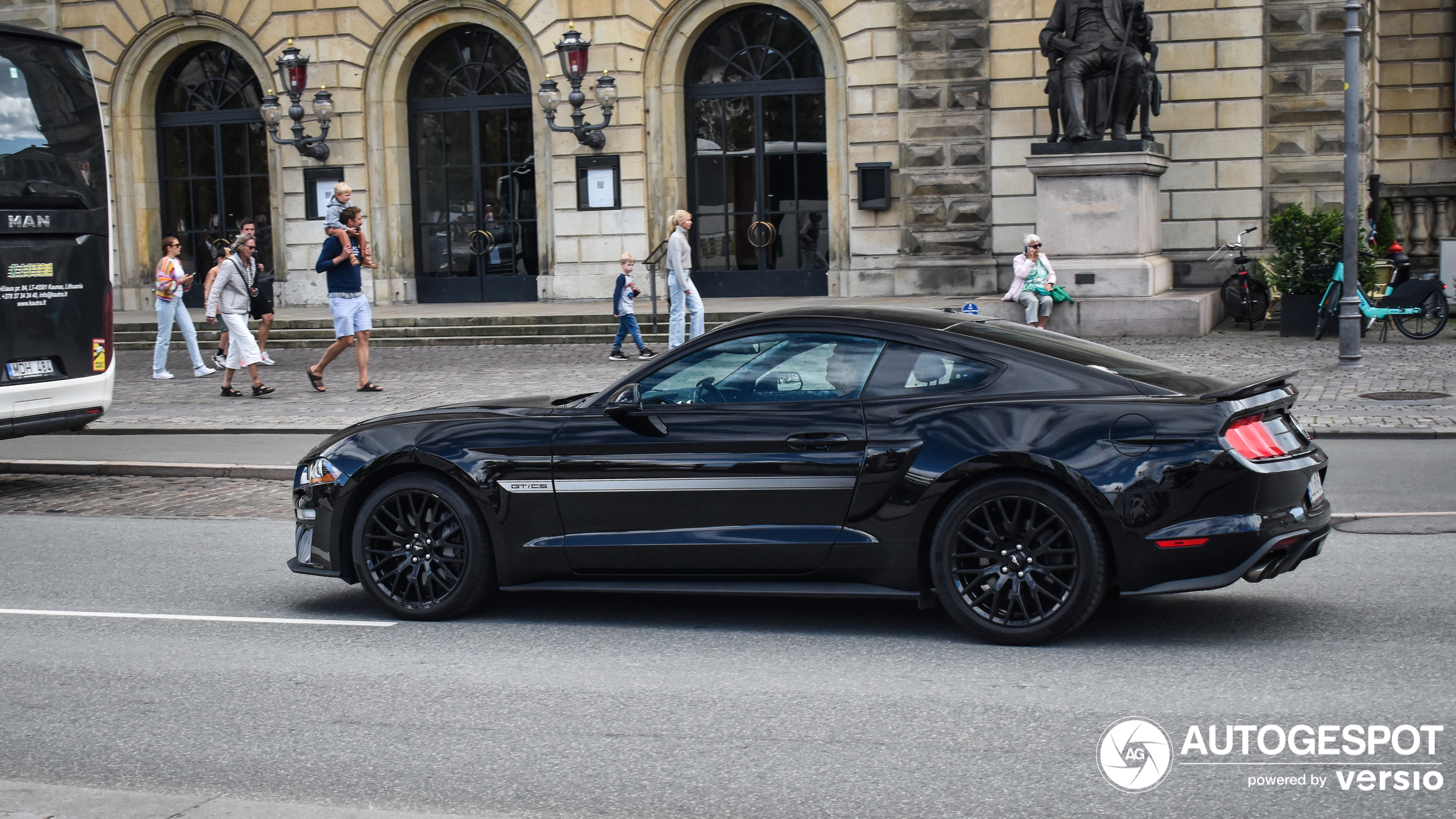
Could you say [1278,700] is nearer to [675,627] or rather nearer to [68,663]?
[675,627]

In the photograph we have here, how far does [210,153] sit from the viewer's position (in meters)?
29.1

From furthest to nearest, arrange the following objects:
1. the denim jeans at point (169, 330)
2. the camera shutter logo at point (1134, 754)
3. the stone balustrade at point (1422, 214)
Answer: the stone balustrade at point (1422, 214) → the denim jeans at point (169, 330) → the camera shutter logo at point (1134, 754)

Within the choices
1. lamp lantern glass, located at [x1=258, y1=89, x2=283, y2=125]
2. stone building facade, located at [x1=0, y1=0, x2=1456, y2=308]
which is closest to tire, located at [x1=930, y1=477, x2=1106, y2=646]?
stone building facade, located at [x1=0, y1=0, x2=1456, y2=308]

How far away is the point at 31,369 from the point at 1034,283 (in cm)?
1168

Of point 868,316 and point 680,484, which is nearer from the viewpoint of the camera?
point 680,484

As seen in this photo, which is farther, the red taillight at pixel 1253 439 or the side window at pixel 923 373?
the side window at pixel 923 373

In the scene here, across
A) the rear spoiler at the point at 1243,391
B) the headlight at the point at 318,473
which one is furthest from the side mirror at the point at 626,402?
the rear spoiler at the point at 1243,391

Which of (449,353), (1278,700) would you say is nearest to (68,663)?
(1278,700)

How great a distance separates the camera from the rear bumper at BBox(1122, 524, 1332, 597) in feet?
19.1

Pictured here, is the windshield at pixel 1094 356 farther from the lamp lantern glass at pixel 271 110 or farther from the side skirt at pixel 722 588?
the lamp lantern glass at pixel 271 110

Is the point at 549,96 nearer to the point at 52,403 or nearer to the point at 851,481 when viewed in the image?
the point at 52,403

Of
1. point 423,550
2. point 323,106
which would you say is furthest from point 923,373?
point 323,106

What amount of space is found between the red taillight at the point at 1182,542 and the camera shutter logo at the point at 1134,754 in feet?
2.92

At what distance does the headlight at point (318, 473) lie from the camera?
23.0 feet
